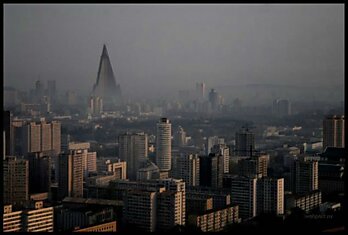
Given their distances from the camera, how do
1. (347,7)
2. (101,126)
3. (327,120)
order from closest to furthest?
(347,7), (327,120), (101,126)

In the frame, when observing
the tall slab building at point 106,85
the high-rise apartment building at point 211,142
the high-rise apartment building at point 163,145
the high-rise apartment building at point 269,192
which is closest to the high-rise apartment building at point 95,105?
the tall slab building at point 106,85

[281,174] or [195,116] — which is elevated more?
[195,116]

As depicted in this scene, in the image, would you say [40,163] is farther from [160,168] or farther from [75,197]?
[160,168]

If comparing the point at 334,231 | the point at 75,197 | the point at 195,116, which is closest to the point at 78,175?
the point at 75,197

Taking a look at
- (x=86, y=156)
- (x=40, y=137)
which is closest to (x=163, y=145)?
(x=86, y=156)

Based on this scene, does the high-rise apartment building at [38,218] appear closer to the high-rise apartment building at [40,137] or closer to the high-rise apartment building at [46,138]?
the high-rise apartment building at [40,137]
